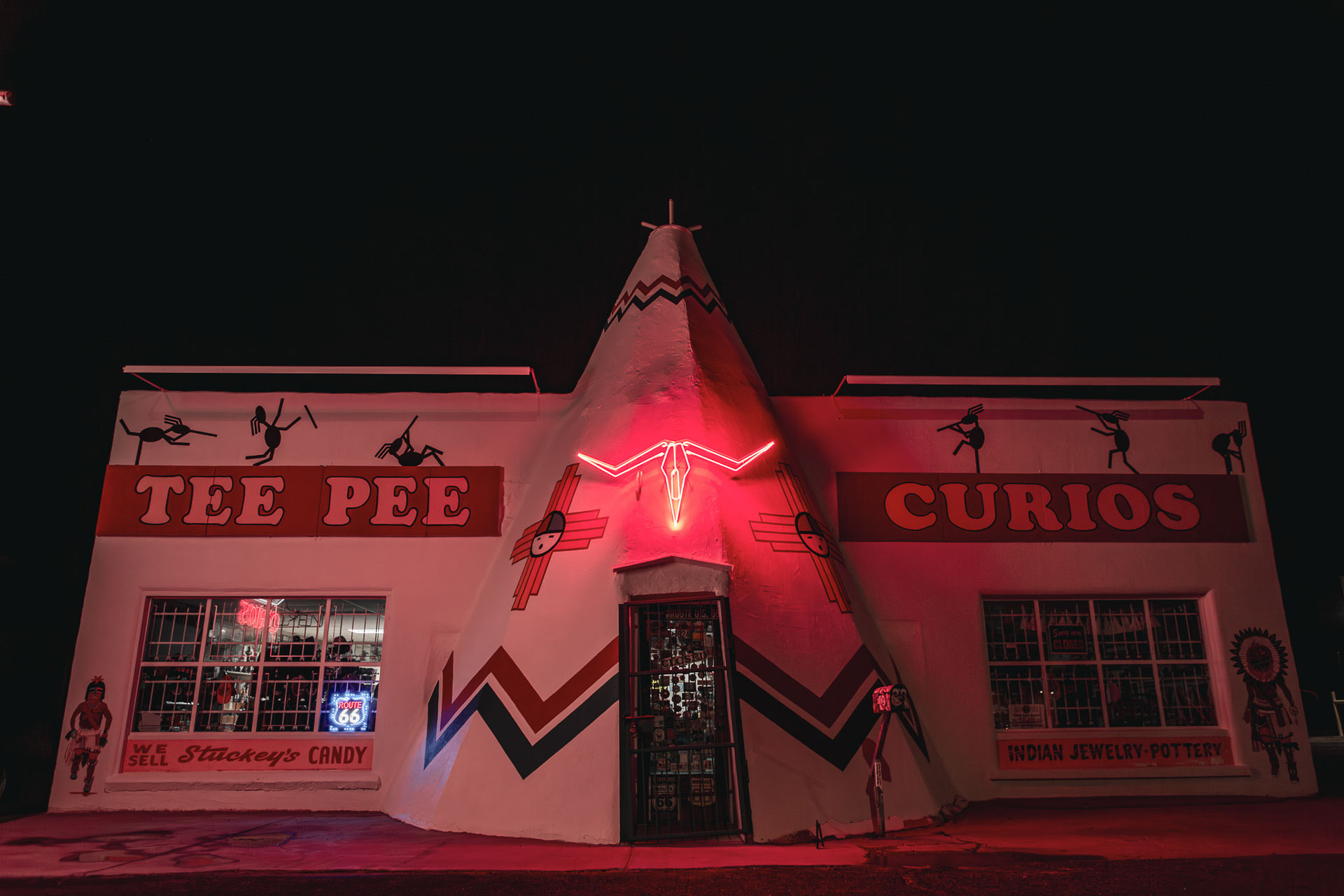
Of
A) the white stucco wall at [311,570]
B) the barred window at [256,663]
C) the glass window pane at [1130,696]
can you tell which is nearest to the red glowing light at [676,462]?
the white stucco wall at [311,570]

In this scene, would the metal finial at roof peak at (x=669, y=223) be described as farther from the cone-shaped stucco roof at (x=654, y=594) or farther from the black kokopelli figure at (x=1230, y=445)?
the black kokopelli figure at (x=1230, y=445)

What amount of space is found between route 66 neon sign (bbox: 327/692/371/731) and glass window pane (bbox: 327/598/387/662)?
0.43 meters

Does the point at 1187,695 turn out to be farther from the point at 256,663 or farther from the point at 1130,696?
the point at 256,663

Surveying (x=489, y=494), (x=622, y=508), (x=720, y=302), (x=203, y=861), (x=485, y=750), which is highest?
(x=720, y=302)

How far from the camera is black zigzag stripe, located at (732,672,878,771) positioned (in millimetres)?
7184

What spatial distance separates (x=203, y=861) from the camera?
6.21 meters

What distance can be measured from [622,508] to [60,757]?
7.31 metres

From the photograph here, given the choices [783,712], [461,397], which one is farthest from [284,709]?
[783,712]

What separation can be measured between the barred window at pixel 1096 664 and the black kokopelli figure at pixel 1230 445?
200 centimetres

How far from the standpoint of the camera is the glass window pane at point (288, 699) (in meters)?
9.62

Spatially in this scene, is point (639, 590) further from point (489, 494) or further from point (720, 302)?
point (720, 302)

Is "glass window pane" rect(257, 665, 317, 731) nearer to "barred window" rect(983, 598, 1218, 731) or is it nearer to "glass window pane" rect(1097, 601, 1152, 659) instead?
"barred window" rect(983, 598, 1218, 731)

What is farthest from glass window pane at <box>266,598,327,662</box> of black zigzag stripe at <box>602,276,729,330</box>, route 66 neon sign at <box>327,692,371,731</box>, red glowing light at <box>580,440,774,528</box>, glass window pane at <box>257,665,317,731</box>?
black zigzag stripe at <box>602,276,729,330</box>

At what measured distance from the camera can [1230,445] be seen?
35.5ft
